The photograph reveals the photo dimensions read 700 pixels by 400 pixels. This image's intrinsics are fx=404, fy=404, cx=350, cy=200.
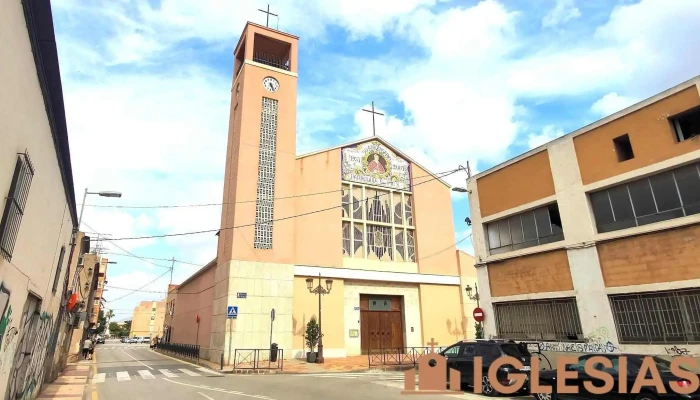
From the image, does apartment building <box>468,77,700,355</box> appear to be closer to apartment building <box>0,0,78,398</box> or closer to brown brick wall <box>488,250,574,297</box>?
brown brick wall <box>488,250,574,297</box>

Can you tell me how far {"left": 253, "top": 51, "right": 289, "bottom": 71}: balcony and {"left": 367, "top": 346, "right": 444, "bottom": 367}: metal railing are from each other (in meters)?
20.9

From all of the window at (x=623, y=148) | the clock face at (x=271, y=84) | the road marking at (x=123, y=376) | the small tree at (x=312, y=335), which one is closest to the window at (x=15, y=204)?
the road marking at (x=123, y=376)

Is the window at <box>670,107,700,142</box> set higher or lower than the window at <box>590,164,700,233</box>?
higher

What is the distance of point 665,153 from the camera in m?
11.8

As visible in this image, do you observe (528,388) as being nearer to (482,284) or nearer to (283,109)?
(482,284)

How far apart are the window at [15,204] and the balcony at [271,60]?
25466 millimetres

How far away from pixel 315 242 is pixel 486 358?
15694mm

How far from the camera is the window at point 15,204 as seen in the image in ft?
17.6

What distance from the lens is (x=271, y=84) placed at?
28156mm

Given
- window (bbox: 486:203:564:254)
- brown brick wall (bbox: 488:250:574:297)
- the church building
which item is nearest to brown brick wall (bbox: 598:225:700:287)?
brown brick wall (bbox: 488:250:574:297)

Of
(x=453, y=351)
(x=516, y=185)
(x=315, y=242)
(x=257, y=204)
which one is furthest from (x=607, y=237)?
(x=257, y=204)

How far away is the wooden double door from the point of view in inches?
1047

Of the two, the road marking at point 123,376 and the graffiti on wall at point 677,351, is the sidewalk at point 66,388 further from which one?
the graffiti on wall at point 677,351

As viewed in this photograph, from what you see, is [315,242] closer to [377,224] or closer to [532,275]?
[377,224]
